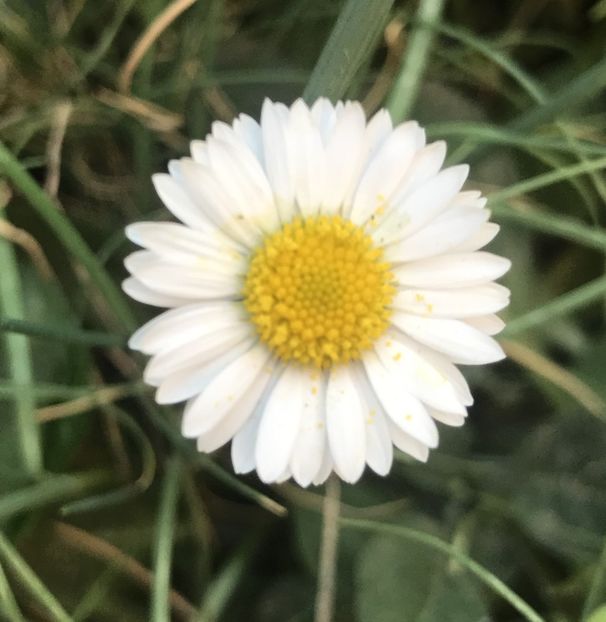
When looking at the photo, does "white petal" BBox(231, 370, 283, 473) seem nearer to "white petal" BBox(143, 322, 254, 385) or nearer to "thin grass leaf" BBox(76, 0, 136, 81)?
"white petal" BBox(143, 322, 254, 385)

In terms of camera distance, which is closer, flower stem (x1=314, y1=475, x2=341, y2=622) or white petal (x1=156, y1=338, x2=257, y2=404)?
white petal (x1=156, y1=338, x2=257, y2=404)

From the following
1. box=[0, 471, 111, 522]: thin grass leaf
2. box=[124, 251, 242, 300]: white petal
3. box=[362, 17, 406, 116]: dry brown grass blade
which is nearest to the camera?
box=[124, 251, 242, 300]: white petal

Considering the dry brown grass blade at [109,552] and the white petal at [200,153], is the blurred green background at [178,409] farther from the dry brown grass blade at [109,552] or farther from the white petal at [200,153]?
the white petal at [200,153]

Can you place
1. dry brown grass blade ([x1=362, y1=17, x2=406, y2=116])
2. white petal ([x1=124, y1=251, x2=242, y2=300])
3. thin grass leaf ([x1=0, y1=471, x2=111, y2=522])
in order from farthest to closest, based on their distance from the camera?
dry brown grass blade ([x1=362, y1=17, x2=406, y2=116]), thin grass leaf ([x1=0, y1=471, x2=111, y2=522]), white petal ([x1=124, y1=251, x2=242, y2=300])

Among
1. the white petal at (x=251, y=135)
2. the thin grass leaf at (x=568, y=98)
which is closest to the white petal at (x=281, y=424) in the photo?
the white petal at (x=251, y=135)

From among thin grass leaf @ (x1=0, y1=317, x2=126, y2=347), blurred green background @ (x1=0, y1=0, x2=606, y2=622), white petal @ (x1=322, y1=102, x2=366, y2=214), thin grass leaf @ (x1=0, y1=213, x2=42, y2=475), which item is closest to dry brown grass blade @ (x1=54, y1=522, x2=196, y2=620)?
blurred green background @ (x1=0, y1=0, x2=606, y2=622)

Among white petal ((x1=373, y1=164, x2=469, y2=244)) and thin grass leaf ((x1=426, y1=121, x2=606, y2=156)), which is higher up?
thin grass leaf ((x1=426, y1=121, x2=606, y2=156))
